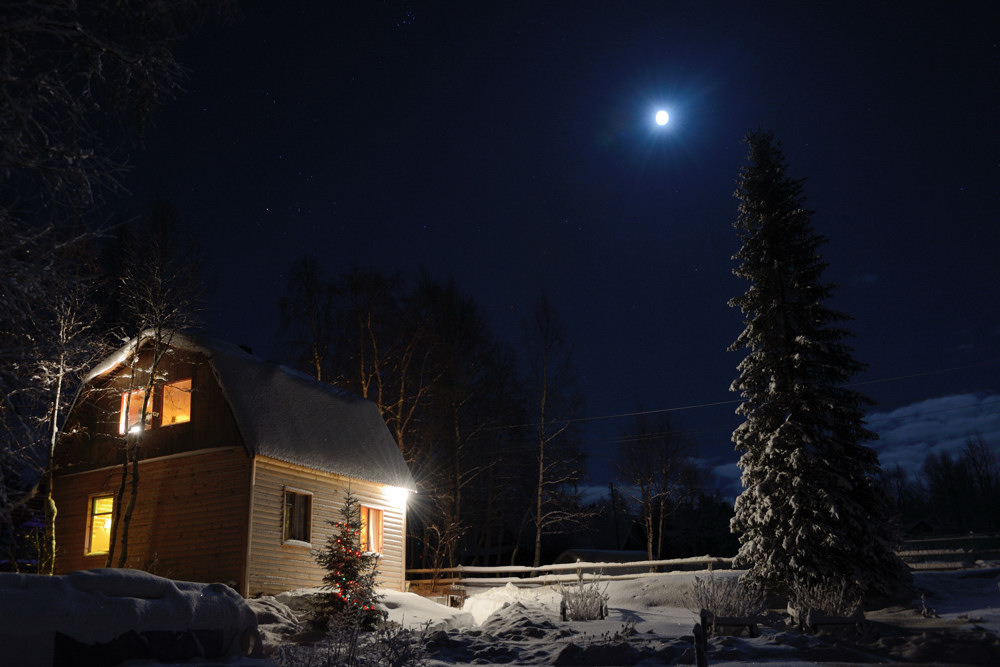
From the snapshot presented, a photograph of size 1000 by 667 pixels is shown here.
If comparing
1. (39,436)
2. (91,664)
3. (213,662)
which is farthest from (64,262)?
(213,662)

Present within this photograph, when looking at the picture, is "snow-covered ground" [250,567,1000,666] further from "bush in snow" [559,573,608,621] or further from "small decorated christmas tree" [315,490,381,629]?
"small decorated christmas tree" [315,490,381,629]

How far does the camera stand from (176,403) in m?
19.9

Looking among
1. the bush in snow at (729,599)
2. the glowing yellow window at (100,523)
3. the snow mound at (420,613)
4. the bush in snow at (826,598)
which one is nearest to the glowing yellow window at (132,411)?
the glowing yellow window at (100,523)

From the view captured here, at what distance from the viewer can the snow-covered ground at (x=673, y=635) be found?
396 inches

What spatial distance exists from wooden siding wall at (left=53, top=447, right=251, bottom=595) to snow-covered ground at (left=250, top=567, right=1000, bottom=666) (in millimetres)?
1989

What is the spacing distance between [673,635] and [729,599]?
10.1ft

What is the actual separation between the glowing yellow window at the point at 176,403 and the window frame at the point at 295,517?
130 inches

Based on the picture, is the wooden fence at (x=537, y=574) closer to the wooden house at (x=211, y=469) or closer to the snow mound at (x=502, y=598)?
the snow mound at (x=502, y=598)

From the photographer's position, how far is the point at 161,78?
6.91 meters

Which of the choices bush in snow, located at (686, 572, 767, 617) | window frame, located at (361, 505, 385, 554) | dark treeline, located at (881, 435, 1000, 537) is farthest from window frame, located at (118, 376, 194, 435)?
dark treeline, located at (881, 435, 1000, 537)

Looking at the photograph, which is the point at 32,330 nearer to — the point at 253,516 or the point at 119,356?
the point at 253,516

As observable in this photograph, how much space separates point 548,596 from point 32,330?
16.8 m

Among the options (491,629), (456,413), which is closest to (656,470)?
(456,413)

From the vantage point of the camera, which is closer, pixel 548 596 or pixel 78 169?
pixel 78 169
